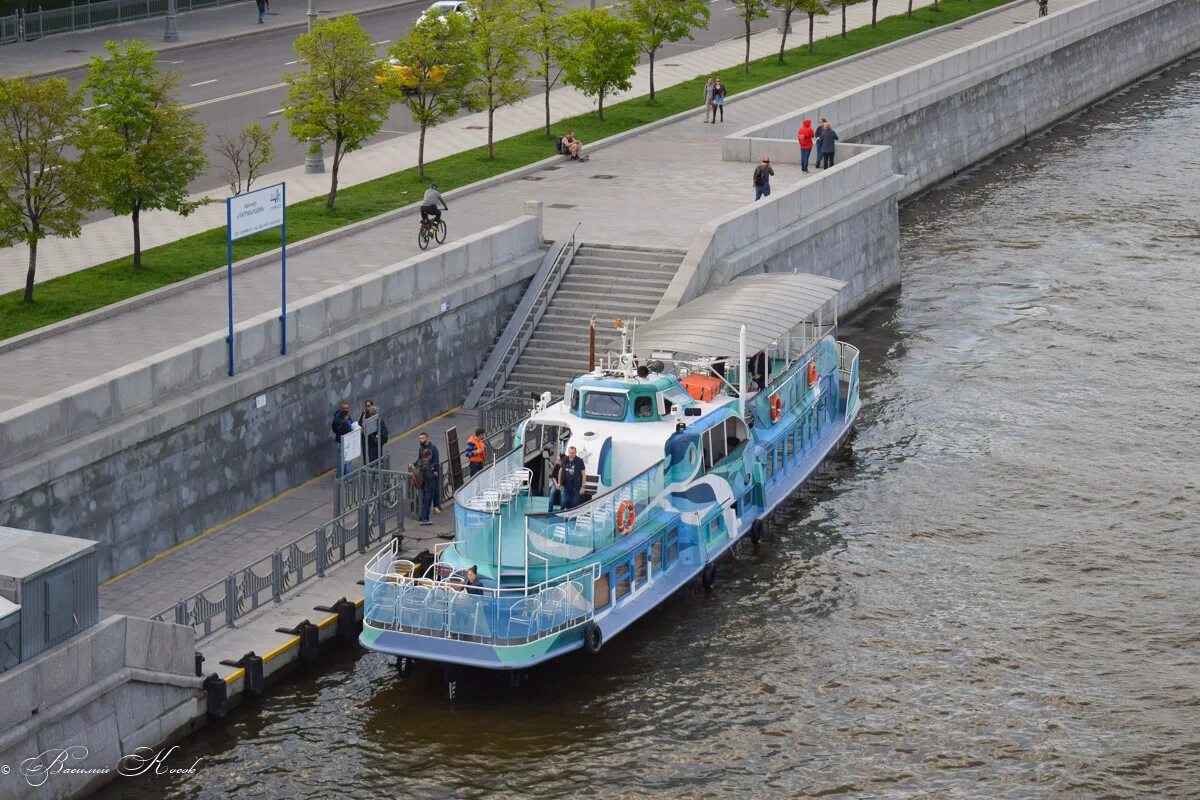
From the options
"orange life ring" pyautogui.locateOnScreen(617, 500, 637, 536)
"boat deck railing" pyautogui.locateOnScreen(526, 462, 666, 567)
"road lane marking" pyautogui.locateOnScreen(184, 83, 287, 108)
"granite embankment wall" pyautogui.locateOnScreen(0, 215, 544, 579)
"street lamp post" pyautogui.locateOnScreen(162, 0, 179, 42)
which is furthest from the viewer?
"street lamp post" pyautogui.locateOnScreen(162, 0, 179, 42)

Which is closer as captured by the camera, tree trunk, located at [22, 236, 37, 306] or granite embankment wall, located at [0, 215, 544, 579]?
granite embankment wall, located at [0, 215, 544, 579]

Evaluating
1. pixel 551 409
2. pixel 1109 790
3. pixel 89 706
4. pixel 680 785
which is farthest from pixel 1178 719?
pixel 89 706

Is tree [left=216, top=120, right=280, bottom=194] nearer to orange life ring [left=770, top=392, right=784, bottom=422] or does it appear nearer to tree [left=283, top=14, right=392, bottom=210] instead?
tree [left=283, top=14, right=392, bottom=210]

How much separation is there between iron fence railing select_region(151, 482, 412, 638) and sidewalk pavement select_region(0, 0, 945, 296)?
12583 millimetres

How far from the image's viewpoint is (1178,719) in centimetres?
3225

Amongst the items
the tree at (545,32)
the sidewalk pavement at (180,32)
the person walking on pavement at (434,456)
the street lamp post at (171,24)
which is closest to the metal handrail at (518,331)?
the person walking on pavement at (434,456)

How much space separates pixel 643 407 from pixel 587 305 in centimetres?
1104

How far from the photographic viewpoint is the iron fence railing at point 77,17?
76750 mm

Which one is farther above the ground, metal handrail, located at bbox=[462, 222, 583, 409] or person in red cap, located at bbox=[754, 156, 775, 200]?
person in red cap, located at bbox=[754, 156, 775, 200]

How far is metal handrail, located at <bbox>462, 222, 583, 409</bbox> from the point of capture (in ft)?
152

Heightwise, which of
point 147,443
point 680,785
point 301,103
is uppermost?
point 301,103

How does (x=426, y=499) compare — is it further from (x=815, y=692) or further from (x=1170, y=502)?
(x=1170, y=502)

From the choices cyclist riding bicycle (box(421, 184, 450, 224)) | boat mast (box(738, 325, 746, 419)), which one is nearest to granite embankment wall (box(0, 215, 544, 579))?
cyclist riding bicycle (box(421, 184, 450, 224))

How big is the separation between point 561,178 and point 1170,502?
2392 centimetres
